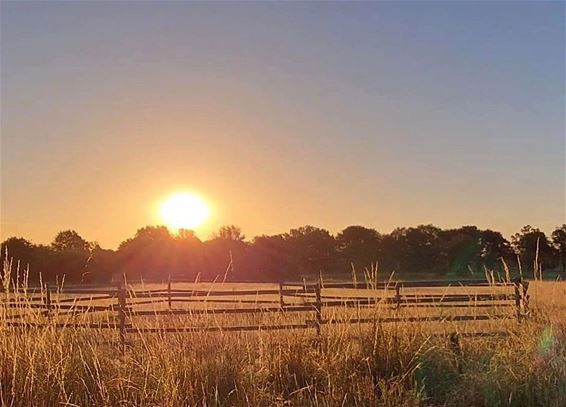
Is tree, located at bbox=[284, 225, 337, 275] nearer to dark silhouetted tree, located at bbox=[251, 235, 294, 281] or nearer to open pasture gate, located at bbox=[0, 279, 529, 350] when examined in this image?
dark silhouetted tree, located at bbox=[251, 235, 294, 281]

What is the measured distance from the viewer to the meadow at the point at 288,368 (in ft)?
17.5

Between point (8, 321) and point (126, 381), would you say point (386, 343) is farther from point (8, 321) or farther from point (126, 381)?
point (8, 321)

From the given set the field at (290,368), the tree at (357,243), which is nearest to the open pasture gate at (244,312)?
the field at (290,368)

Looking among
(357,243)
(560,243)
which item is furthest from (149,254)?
(560,243)

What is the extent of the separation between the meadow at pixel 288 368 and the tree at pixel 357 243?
4808 centimetres

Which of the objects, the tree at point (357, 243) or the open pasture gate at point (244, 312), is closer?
the open pasture gate at point (244, 312)

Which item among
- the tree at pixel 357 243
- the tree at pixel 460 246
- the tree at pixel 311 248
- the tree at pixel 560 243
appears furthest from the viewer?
the tree at pixel 357 243

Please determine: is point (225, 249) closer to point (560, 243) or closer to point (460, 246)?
point (460, 246)

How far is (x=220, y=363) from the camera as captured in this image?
19.4ft

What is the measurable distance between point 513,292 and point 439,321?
1243 millimetres

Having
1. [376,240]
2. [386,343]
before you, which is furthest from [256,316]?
[376,240]

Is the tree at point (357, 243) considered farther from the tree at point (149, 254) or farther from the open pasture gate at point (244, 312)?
the open pasture gate at point (244, 312)

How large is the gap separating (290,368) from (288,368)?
0.03m

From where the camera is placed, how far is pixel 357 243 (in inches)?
2375
